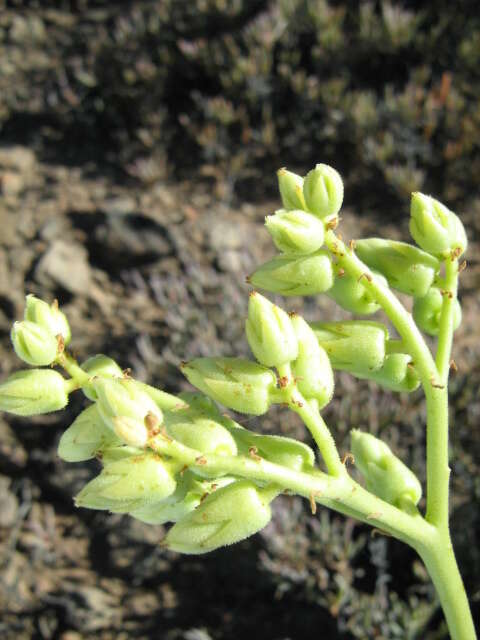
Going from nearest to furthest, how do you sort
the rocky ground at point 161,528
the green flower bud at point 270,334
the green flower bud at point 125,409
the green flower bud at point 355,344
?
1. the green flower bud at point 125,409
2. the green flower bud at point 270,334
3. the green flower bud at point 355,344
4. the rocky ground at point 161,528

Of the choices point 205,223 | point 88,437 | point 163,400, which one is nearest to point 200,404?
point 163,400

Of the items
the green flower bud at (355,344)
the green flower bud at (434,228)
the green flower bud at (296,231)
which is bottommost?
the green flower bud at (355,344)

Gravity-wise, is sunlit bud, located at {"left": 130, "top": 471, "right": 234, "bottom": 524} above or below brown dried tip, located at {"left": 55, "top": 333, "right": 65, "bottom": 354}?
below

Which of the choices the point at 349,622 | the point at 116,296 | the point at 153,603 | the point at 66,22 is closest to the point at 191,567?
the point at 153,603

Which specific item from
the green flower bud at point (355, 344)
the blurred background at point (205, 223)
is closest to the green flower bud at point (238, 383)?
the green flower bud at point (355, 344)

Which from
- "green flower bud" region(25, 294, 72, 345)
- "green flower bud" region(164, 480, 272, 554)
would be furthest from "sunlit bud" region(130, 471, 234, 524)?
"green flower bud" region(25, 294, 72, 345)

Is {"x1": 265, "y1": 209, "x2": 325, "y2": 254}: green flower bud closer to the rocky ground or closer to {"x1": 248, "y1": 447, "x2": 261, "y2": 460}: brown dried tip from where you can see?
{"x1": 248, "y1": 447, "x2": 261, "y2": 460}: brown dried tip

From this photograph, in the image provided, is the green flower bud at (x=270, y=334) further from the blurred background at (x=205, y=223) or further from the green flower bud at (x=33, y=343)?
the blurred background at (x=205, y=223)

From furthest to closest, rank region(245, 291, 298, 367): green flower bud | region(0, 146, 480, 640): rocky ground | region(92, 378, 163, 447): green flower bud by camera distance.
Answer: region(0, 146, 480, 640): rocky ground < region(245, 291, 298, 367): green flower bud < region(92, 378, 163, 447): green flower bud
